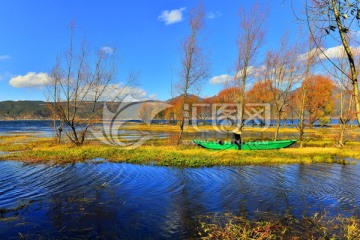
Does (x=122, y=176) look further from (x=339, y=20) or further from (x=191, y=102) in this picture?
(x=191, y=102)

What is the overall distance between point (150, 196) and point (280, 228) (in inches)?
254

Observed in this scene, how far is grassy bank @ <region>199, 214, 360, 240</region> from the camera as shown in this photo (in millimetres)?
8336

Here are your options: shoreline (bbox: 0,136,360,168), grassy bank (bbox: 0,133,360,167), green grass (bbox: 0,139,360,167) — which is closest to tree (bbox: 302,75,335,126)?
shoreline (bbox: 0,136,360,168)

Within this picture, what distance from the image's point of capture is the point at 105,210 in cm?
1140

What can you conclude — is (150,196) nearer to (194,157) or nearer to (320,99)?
(194,157)

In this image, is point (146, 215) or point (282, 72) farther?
point (282, 72)

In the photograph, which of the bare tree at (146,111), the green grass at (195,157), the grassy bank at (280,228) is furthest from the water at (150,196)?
the bare tree at (146,111)

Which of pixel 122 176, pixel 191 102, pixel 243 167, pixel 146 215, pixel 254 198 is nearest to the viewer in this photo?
pixel 146 215

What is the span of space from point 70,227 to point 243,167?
14.3 meters

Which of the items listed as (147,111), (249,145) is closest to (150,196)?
(249,145)

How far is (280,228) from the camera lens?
9.32 meters

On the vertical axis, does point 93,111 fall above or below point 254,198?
above

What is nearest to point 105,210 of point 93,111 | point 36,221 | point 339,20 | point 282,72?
point 36,221

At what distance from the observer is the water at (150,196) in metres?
9.72
